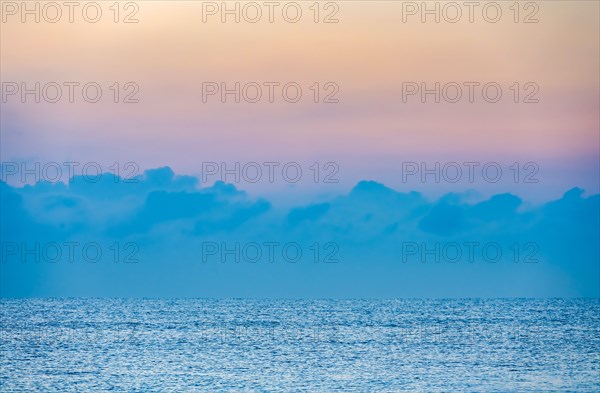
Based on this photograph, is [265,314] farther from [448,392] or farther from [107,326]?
[448,392]

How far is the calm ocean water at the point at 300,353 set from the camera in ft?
88.2

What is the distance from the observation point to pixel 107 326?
55469 millimetres

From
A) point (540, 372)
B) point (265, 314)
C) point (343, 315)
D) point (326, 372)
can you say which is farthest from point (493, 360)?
point (265, 314)

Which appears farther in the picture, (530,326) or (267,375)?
(530,326)

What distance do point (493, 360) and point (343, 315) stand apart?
36246 mm

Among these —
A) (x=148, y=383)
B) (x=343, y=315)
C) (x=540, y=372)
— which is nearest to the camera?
(x=148, y=383)

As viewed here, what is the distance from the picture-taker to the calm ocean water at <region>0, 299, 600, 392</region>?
2689cm

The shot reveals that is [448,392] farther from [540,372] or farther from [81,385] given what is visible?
[81,385]

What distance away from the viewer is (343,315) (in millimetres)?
69375

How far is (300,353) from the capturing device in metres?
37.4

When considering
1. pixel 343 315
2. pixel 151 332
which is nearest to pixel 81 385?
pixel 151 332

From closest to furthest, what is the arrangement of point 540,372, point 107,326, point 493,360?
point 540,372
point 493,360
point 107,326

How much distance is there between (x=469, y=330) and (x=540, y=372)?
2310 centimetres

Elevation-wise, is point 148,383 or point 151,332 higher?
point 151,332
